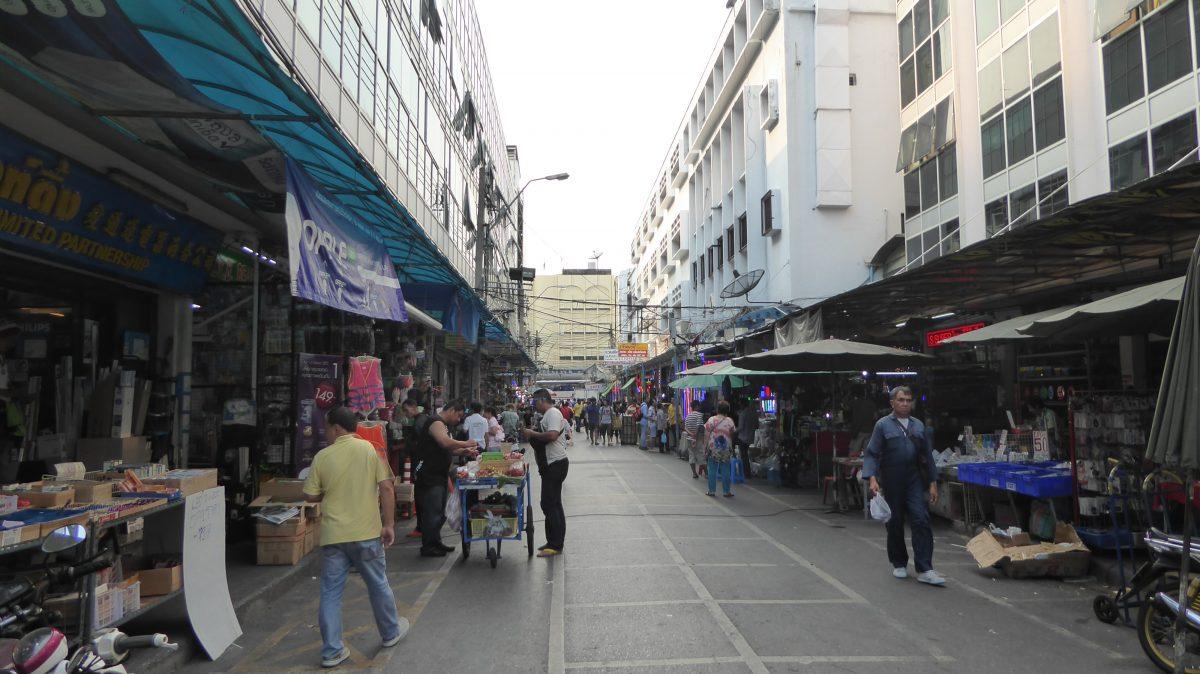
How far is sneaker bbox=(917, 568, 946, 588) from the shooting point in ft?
22.5

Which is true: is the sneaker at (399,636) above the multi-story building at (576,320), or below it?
below

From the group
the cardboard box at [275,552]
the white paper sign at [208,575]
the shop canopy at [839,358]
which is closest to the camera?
the white paper sign at [208,575]

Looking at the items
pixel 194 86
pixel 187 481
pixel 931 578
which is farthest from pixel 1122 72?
pixel 187 481

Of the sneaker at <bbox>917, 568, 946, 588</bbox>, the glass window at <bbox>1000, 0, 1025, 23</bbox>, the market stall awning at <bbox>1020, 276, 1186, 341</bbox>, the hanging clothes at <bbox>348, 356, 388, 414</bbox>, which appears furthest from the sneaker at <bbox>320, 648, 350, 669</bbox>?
the glass window at <bbox>1000, 0, 1025, 23</bbox>

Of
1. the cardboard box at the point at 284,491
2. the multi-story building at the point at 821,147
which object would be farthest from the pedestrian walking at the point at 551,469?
the multi-story building at the point at 821,147

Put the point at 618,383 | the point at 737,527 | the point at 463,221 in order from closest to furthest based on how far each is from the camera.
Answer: the point at 737,527
the point at 463,221
the point at 618,383

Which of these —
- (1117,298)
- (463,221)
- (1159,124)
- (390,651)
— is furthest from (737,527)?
(463,221)

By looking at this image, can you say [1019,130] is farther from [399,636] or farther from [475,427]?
[399,636]

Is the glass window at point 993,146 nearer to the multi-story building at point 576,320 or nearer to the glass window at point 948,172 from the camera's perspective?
the glass window at point 948,172

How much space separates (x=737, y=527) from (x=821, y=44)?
2135cm

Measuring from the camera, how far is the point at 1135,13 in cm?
1277

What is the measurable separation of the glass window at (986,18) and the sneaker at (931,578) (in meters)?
15.3

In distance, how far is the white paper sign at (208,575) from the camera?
16.8 feet

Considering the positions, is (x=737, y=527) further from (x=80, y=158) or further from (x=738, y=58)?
(x=738, y=58)
